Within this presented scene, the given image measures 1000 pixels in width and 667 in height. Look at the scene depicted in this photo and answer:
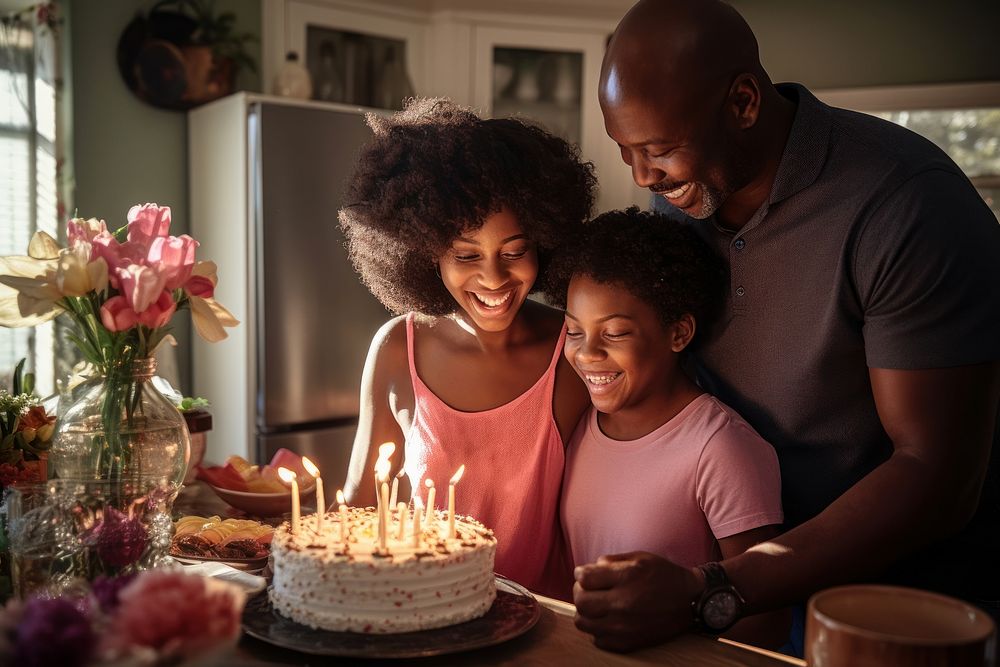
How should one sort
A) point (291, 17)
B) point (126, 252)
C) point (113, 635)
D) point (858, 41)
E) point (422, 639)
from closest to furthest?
point (113, 635), point (422, 639), point (126, 252), point (291, 17), point (858, 41)

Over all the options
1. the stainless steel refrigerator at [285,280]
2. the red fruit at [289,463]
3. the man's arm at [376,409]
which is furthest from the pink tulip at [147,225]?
the stainless steel refrigerator at [285,280]

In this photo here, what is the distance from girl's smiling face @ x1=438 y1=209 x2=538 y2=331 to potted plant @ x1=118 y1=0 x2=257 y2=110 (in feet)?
9.46

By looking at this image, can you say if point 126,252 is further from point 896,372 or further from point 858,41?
point 858,41

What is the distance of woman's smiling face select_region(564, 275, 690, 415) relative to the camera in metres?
1.51

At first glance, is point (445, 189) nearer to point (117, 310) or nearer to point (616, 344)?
point (616, 344)

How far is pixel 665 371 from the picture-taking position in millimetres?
1564

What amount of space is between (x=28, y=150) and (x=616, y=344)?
3.22 m

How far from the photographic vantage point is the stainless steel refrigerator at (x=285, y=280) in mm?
3742

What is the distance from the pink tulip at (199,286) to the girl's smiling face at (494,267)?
→ 0.47m

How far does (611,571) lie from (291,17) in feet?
12.3

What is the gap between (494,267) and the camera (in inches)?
63.1

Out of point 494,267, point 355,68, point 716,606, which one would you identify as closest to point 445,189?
point 494,267

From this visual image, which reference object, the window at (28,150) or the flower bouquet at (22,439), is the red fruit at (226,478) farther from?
the window at (28,150)

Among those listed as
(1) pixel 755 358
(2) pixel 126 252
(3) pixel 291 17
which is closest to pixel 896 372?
(1) pixel 755 358
